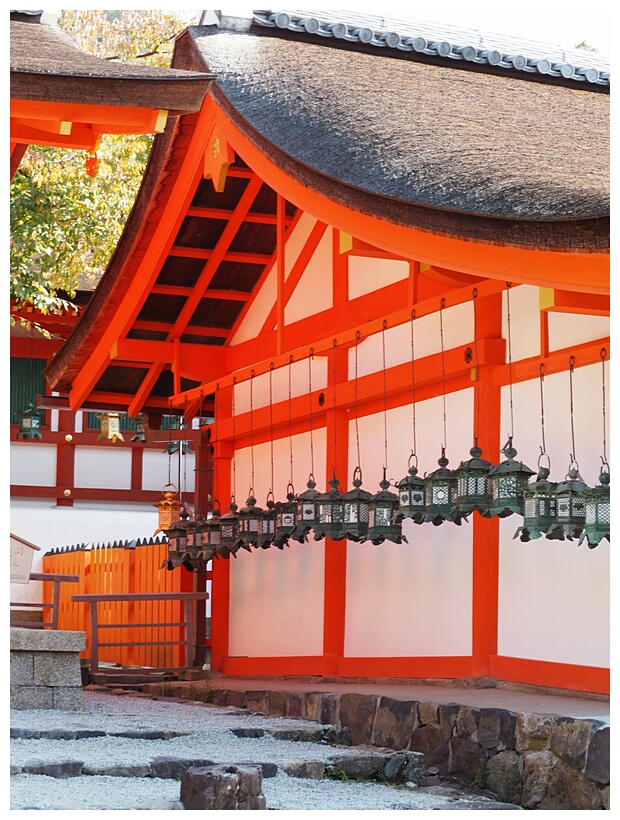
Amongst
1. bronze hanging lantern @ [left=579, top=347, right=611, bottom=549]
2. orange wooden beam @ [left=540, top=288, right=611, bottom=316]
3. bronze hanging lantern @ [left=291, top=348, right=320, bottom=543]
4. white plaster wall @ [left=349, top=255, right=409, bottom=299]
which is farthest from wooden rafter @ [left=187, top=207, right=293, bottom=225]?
bronze hanging lantern @ [left=579, top=347, right=611, bottom=549]

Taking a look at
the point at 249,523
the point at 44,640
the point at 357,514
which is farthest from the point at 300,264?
the point at 44,640

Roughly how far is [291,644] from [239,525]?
142 cm

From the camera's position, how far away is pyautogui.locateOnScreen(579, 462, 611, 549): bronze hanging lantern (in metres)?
6.78

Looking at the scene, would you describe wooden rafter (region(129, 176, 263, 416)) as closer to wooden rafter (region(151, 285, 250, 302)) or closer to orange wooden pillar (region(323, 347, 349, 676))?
wooden rafter (region(151, 285, 250, 302))

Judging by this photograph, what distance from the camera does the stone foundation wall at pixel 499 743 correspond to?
20.7 feet

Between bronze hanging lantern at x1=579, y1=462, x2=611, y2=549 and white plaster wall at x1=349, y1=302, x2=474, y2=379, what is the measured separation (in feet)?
7.64

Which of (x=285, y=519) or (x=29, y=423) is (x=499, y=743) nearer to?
(x=285, y=519)

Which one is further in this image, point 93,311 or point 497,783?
point 93,311

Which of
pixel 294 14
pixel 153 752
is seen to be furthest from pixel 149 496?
pixel 153 752

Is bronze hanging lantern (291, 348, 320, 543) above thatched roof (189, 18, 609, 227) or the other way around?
the other way around

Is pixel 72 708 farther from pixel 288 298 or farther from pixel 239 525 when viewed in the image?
pixel 288 298

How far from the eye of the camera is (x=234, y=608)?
12.2m

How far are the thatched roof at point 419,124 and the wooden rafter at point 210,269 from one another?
136 cm

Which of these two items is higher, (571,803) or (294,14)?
(294,14)
